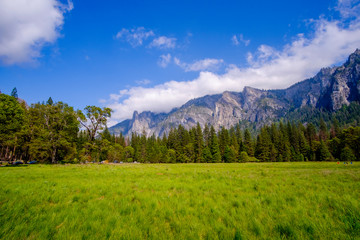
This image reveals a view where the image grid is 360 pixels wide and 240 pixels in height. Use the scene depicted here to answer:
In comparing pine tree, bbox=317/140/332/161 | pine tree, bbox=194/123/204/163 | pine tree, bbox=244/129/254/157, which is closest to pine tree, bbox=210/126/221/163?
pine tree, bbox=194/123/204/163

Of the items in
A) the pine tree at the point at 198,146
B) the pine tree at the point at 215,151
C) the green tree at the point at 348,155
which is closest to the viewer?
the green tree at the point at 348,155

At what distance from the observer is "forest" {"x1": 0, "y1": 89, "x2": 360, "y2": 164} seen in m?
33.3

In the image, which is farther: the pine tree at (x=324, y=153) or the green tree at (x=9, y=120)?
the pine tree at (x=324, y=153)

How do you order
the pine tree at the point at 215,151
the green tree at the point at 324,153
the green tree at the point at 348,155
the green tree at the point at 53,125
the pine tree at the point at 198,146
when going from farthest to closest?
the pine tree at the point at 198,146 → the pine tree at the point at 215,151 → the green tree at the point at 324,153 → the green tree at the point at 348,155 → the green tree at the point at 53,125

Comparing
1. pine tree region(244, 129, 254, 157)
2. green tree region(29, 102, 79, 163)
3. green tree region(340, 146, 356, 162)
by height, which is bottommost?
green tree region(340, 146, 356, 162)

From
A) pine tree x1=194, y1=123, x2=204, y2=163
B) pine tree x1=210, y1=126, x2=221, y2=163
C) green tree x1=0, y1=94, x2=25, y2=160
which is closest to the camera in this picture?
green tree x1=0, y1=94, x2=25, y2=160

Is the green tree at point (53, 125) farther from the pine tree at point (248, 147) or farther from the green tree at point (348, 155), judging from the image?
the green tree at point (348, 155)

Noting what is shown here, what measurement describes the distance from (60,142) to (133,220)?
36.7 meters

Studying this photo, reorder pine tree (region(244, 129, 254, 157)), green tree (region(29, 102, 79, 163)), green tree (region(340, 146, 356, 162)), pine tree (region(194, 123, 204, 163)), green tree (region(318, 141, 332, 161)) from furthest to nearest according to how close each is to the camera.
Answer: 1. pine tree (region(194, 123, 204, 163))
2. pine tree (region(244, 129, 254, 157))
3. green tree (region(318, 141, 332, 161))
4. green tree (region(340, 146, 356, 162))
5. green tree (region(29, 102, 79, 163))

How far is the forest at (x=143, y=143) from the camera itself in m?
33.3

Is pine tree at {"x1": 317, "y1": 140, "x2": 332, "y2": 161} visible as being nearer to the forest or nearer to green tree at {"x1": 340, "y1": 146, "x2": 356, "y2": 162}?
the forest

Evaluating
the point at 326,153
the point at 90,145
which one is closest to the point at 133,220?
the point at 90,145

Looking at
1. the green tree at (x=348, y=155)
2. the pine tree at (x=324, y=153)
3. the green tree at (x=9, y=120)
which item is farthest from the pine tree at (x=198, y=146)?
the green tree at (x=9, y=120)

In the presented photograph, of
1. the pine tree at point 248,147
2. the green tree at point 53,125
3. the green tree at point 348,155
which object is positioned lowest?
the green tree at point 348,155
